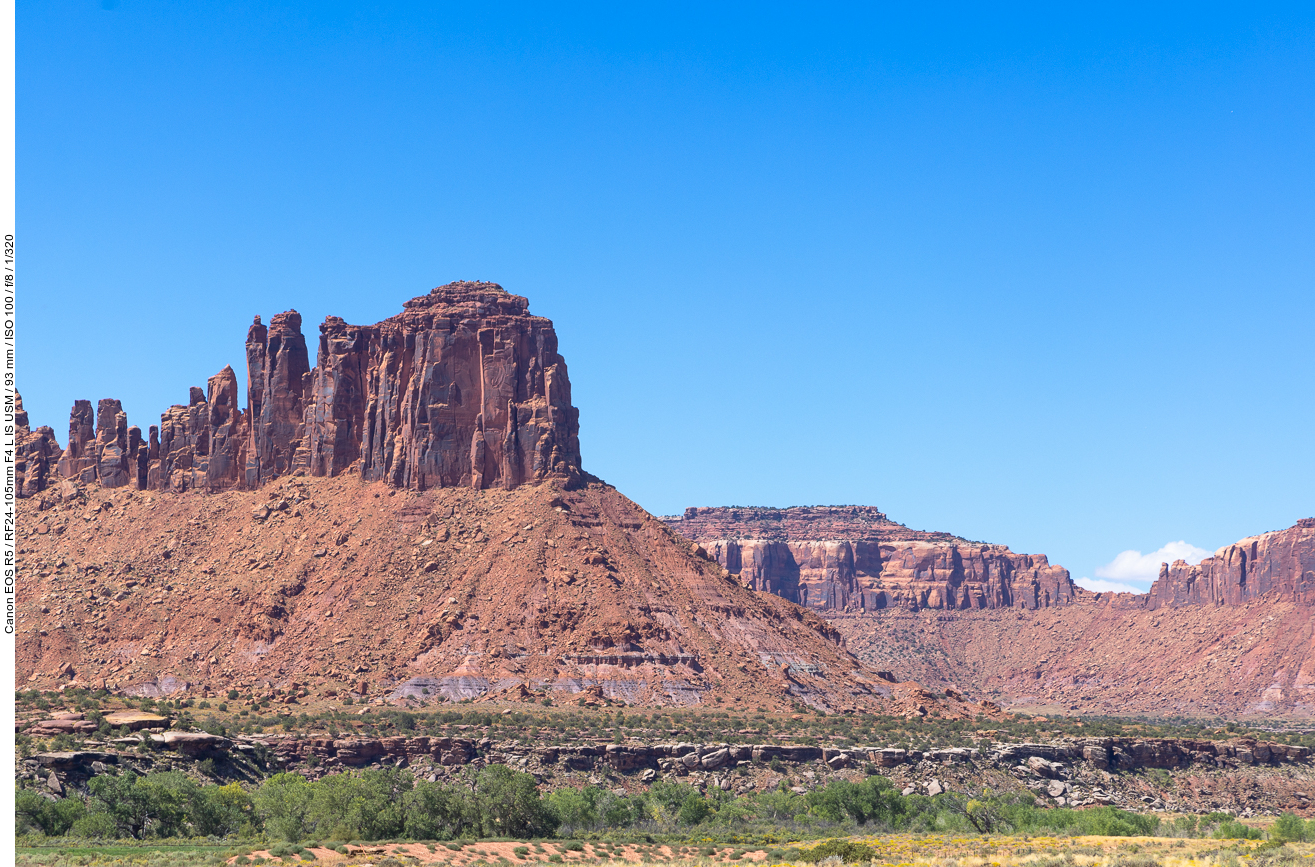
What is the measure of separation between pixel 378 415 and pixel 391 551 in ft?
61.2

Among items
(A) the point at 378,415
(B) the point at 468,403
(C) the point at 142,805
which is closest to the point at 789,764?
(C) the point at 142,805

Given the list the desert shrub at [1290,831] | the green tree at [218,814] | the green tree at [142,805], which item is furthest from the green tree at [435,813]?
the desert shrub at [1290,831]

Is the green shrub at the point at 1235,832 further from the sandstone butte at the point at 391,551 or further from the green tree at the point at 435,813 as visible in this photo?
the sandstone butte at the point at 391,551

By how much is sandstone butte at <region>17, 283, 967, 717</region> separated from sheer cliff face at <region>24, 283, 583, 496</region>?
0.71 ft

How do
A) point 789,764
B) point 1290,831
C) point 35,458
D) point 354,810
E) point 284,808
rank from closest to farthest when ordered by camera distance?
point 354,810
point 284,808
point 1290,831
point 789,764
point 35,458

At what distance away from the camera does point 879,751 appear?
329ft

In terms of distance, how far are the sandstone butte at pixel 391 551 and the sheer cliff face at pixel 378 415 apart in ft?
0.71

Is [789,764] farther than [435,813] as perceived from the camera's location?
Yes

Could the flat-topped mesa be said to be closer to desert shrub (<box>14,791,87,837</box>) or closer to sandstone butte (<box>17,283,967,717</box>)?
sandstone butte (<box>17,283,967,717</box>)

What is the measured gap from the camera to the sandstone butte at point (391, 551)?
11881 centimetres

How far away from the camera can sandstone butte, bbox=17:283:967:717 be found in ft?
390

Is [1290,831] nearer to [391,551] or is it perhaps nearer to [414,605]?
[414,605]

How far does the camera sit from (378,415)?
14625 centimetres

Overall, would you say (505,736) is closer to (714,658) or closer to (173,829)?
(714,658)
